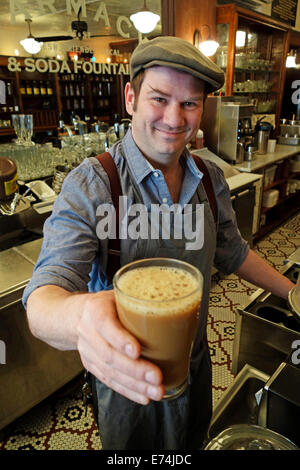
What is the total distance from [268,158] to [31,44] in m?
3.27

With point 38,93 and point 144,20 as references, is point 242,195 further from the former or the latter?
point 38,93

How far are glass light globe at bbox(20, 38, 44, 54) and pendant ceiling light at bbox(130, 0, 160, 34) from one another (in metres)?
1.03

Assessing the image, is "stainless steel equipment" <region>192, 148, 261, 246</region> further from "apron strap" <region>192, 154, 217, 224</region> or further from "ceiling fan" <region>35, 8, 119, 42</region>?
"apron strap" <region>192, 154, 217, 224</region>

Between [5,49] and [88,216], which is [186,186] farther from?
[5,49]

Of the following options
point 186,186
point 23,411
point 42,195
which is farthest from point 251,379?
point 42,195

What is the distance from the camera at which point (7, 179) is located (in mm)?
2021

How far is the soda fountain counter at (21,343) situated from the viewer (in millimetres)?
1747

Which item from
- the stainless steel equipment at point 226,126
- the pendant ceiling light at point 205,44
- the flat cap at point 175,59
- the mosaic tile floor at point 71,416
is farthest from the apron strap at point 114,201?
the pendant ceiling light at point 205,44

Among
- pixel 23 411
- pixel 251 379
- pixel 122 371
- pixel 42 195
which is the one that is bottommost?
pixel 23 411

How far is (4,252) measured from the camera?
2.02m

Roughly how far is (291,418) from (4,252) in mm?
1738

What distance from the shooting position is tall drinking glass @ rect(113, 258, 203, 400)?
0.56 metres

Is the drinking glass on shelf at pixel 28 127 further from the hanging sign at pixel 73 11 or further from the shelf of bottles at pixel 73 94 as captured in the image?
the shelf of bottles at pixel 73 94

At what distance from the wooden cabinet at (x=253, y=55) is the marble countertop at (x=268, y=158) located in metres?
0.93
